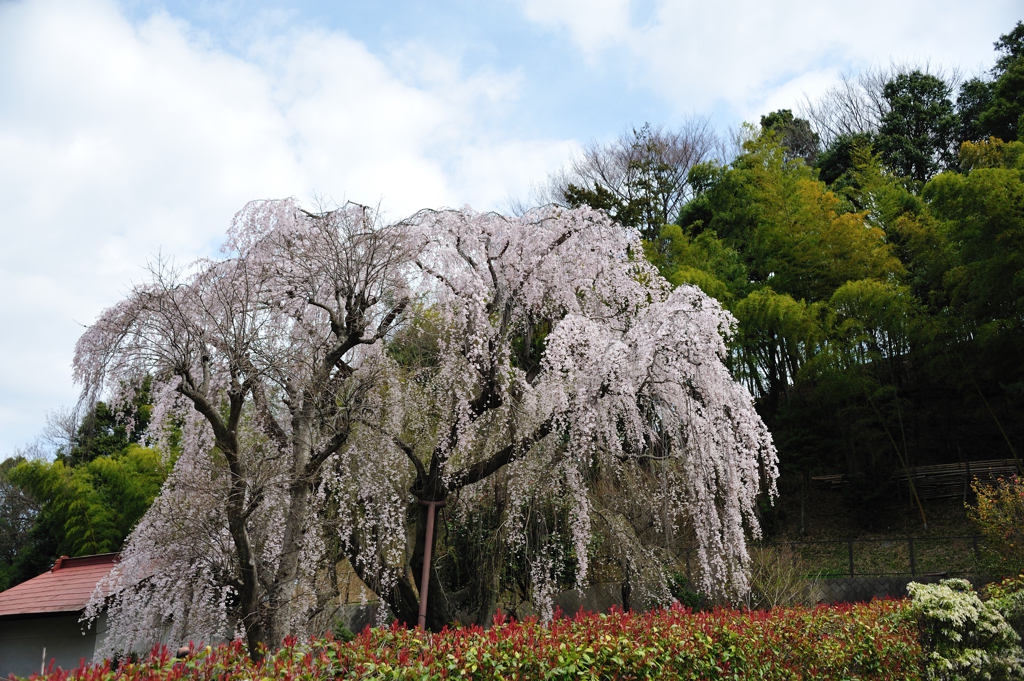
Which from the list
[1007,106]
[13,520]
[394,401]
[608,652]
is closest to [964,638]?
[608,652]

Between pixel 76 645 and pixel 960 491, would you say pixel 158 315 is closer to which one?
pixel 76 645

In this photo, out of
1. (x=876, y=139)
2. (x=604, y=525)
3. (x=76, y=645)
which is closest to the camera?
(x=604, y=525)

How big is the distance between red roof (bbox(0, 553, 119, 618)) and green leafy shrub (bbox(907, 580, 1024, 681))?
34.6 feet

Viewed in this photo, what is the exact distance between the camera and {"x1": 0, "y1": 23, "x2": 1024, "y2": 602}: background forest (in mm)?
11008

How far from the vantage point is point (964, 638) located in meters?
4.30

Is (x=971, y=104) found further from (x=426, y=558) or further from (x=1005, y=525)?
(x=426, y=558)

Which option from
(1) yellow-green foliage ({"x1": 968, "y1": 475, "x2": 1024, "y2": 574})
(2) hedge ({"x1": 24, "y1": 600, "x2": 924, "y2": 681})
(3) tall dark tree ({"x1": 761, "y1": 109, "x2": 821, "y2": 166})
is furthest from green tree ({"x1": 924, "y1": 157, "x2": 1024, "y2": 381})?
(3) tall dark tree ({"x1": 761, "y1": 109, "x2": 821, "y2": 166})

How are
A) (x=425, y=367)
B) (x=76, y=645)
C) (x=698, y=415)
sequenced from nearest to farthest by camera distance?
(x=698, y=415)
(x=425, y=367)
(x=76, y=645)

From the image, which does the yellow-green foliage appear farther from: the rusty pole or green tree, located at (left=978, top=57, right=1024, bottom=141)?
green tree, located at (left=978, top=57, right=1024, bottom=141)

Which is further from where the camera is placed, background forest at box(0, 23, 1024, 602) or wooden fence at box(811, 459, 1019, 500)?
wooden fence at box(811, 459, 1019, 500)

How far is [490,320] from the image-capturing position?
22.1 ft

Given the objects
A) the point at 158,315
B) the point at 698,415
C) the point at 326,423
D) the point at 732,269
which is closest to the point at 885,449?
the point at 732,269

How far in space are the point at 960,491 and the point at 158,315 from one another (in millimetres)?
14771

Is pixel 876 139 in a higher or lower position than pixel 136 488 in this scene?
higher
